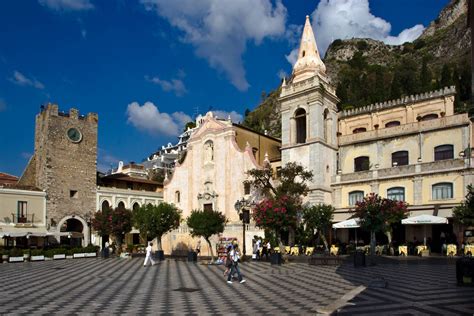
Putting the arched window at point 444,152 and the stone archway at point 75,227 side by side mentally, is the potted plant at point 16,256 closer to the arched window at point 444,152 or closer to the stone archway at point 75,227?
the stone archway at point 75,227

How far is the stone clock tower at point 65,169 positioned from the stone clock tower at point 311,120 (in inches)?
949

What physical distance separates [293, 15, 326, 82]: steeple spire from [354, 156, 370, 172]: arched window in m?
9.10

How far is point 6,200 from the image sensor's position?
45.9 metres

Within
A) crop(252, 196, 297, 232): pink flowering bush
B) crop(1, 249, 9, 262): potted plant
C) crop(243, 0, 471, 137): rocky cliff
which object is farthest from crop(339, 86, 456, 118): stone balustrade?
crop(1, 249, 9, 262): potted plant

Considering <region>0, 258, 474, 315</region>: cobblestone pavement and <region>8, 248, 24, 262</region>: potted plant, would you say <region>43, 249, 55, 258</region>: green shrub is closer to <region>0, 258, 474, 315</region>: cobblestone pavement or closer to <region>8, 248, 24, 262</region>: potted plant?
<region>8, 248, 24, 262</region>: potted plant

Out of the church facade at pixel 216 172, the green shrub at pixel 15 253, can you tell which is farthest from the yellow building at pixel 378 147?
the green shrub at pixel 15 253

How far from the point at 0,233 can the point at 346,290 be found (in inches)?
1471

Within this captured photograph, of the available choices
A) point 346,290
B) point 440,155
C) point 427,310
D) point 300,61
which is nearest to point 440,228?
point 440,155

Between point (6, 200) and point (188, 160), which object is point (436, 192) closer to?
point (188, 160)

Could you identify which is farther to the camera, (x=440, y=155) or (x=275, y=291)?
(x=440, y=155)

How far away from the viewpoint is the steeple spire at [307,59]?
44438 mm

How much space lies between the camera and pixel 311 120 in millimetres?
41844

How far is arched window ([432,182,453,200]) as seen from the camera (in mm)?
35656

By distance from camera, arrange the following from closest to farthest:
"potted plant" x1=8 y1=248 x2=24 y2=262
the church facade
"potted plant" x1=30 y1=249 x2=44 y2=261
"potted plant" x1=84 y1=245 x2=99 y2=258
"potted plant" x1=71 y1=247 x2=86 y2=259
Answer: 1. "potted plant" x1=8 y1=248 x2=24 y2=262
2. "potted plant" x1=30 y1=249 x2=44 y2=261
3. "potted plant" x1=71 y1=247 x2=86 y2=259
4. "potted plant" x1=84 y1=245 x2=99 y2=258
5. the church facade
